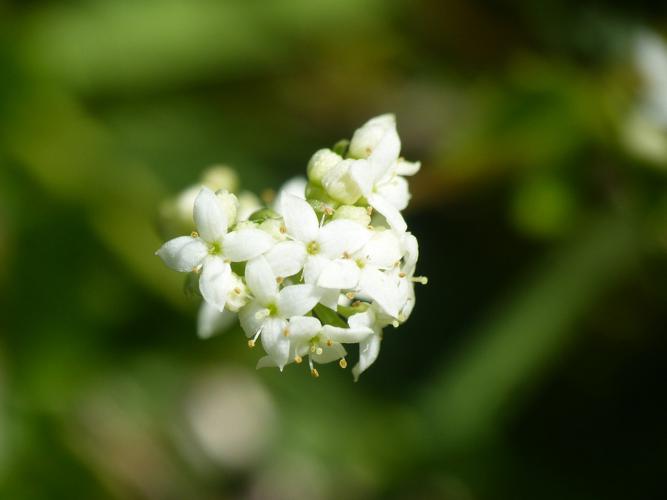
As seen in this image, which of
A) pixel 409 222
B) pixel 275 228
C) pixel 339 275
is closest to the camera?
pixel 339 275

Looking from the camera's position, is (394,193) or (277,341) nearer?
(277,341)

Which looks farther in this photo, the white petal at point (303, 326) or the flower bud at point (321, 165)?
the flower bud at point (321, 165)

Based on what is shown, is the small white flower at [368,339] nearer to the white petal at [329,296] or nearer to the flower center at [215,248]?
the white petal at [329,296]

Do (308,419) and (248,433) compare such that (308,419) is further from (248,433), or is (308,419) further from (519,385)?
(519,385)

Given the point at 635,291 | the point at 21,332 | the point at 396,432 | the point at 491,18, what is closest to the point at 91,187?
the point at 21,332

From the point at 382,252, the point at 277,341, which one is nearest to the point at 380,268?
the point at 382,252

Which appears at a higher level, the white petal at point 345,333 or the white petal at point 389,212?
the white petal at point 389,212

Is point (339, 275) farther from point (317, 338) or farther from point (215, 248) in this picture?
point (215, 248)

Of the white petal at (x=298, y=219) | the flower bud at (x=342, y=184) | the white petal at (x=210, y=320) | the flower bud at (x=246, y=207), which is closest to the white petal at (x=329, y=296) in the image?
the white petal at (x=298, y=219)
